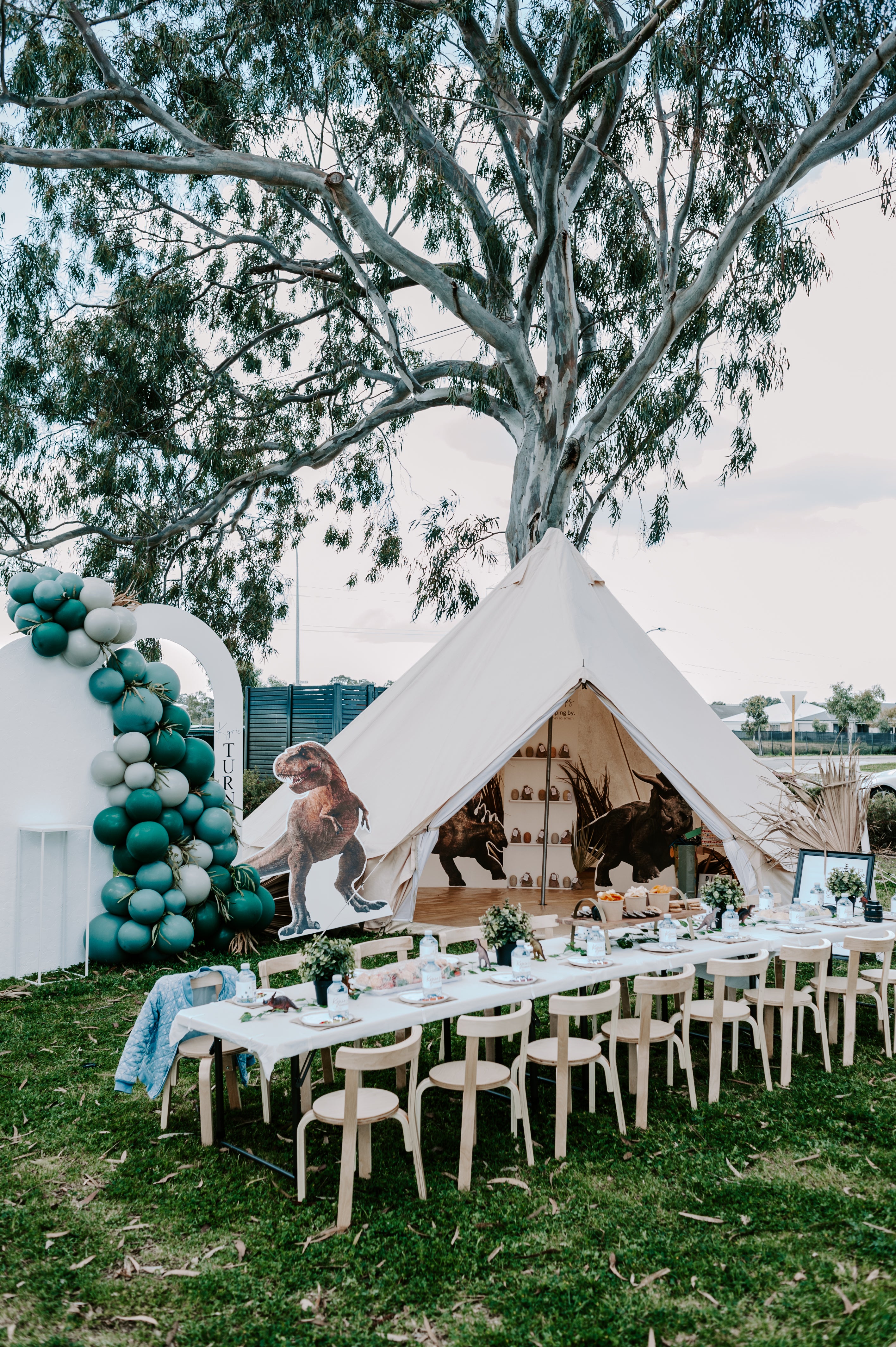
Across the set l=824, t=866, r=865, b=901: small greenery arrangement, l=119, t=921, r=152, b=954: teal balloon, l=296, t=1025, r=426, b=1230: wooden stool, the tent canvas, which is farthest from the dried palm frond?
l=119, t=921, r=152, b=954: teal balloon

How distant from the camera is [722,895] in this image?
603cm

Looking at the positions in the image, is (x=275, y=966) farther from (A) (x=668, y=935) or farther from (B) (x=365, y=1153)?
(A) (x=668, y=935)

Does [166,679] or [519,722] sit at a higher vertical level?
[166,679]

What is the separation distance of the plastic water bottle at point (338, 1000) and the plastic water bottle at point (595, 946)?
1478 mm

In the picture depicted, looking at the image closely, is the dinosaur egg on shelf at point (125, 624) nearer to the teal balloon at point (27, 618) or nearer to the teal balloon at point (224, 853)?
the teal balloon at point (27, 618)

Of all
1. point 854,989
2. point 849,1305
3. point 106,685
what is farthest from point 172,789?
point 849,1305

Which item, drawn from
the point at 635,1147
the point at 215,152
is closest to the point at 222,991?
the point at 635,1147

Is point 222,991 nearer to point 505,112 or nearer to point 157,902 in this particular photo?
point 157,902

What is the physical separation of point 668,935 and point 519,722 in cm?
291

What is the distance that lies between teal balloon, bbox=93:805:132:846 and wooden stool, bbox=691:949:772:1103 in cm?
428

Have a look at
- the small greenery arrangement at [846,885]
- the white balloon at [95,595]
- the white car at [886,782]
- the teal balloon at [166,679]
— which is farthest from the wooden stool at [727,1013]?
the white car at [886,782]

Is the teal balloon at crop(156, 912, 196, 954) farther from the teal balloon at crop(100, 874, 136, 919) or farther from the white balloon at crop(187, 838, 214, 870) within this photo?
the white balloon at crop(187, 838, 214, 870)

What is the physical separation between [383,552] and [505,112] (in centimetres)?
653

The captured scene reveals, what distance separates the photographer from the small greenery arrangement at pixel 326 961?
427 centimetres
